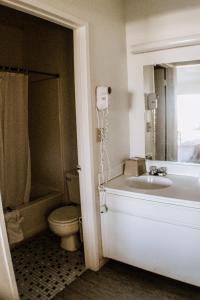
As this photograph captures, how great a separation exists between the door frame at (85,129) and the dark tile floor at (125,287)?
155mm

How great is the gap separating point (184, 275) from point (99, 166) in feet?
3.53

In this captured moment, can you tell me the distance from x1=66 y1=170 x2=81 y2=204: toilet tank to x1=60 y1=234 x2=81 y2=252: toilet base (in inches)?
18.7

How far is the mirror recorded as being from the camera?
233 centimetres

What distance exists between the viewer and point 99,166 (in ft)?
7.52

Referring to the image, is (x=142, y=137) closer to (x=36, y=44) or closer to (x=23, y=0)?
(x=23, y=0)

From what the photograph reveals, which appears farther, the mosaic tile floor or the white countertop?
the mosaic tile floor

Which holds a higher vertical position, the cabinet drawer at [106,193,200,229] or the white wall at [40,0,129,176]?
the white wall at [40,0,129,176]

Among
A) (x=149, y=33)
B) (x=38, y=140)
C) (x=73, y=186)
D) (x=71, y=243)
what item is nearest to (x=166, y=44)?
(x=149, y=33)

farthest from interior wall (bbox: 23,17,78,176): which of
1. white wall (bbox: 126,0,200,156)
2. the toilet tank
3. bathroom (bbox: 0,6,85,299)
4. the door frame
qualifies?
the door frame

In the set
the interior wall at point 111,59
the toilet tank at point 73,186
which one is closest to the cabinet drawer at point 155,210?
the interior wall at point 111,59

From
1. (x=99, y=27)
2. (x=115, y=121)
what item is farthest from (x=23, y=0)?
(x=115, y=121)

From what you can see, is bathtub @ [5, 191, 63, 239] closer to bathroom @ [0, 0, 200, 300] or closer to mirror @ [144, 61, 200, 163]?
bathroom @ [0, 0, 200, 300]

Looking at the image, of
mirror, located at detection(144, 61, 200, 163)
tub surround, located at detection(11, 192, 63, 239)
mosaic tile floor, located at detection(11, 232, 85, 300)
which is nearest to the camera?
mosaic tile floor, located at detection(11, 232, 85, 300)

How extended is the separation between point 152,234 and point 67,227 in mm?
900
